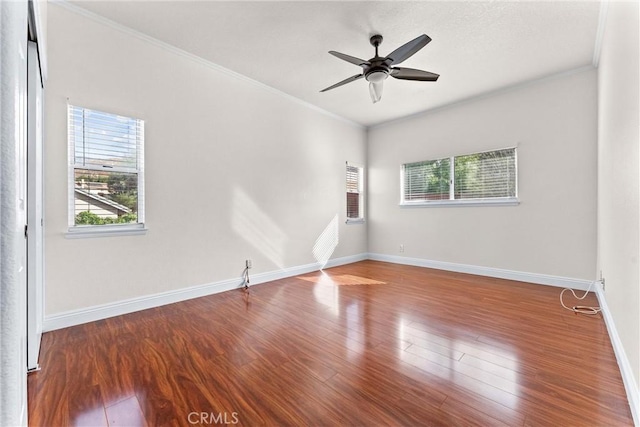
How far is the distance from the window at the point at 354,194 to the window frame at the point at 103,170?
3.67 metres

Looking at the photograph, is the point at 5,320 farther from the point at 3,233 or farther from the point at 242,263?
the point at 242,263

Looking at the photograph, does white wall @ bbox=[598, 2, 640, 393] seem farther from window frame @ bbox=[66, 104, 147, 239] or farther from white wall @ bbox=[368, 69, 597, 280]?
window frame @ bbox=[66, 104, 147, 239]

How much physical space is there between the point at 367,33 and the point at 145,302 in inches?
145

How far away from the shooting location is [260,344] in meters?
2.18

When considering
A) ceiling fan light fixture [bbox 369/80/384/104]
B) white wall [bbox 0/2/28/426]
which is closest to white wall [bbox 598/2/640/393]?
ceiling fan light fixture [bbox 369/80/384/104]

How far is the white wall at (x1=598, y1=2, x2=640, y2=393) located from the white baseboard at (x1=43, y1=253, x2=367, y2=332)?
3.62m

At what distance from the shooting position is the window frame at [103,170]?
2543 millimetres

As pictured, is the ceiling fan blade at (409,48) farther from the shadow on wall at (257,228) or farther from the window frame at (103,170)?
the window frame at (103,170)

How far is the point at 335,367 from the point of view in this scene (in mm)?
1851

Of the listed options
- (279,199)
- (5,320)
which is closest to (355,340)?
(5,320)

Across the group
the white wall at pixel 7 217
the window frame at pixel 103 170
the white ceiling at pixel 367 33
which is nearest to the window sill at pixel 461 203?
the white ceiling at pixel 367 33

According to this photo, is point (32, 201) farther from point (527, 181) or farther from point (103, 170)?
point (527, 181)

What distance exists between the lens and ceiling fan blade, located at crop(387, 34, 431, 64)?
2.37m

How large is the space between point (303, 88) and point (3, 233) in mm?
4133
